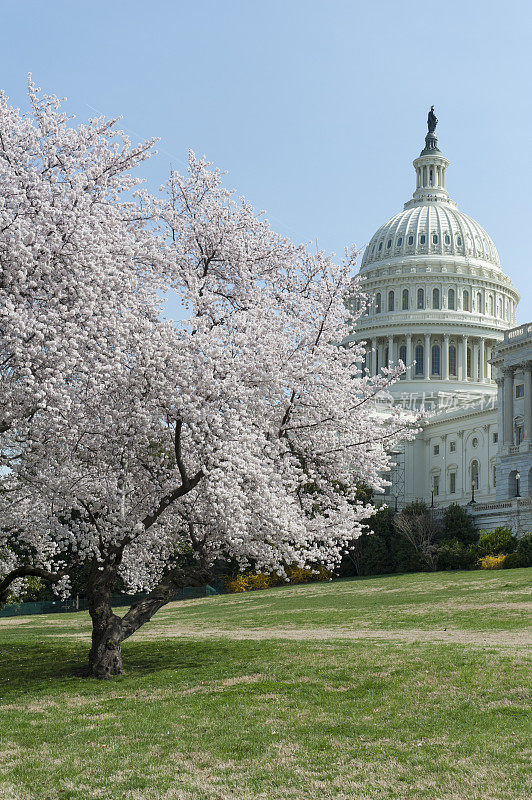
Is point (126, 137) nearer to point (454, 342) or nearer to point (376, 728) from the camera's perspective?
point (376, 728)

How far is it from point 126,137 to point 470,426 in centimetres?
8855

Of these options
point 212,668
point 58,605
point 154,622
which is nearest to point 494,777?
point 212,668

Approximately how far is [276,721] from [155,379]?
659 centimetres

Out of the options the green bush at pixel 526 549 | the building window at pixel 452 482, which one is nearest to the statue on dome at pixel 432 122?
the building window at pixel 452 482

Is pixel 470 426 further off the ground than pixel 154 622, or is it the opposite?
pixel 470 426

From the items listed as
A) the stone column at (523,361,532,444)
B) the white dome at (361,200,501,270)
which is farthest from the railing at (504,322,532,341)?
the white dome at (361,200,501,270)

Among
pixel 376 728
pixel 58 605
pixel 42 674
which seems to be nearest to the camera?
pixel 376 728

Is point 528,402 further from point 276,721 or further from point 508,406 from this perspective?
point 276,721

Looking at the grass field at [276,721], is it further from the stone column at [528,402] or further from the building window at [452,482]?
the building window at [452,482]

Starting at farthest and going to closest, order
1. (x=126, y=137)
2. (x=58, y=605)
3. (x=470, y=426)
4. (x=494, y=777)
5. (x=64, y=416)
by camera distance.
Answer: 1. (x=470, y=426)
2. (x=58, y=605)
3. (x=126, y=137)
4. (x=64, y=416)
5. (x=494, y=777)

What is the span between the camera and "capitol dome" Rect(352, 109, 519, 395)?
124062mm

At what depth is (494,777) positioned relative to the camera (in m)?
12.3

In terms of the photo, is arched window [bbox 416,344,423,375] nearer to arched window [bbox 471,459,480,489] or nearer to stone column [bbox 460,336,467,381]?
stone column [bbox 460,336,467,381]

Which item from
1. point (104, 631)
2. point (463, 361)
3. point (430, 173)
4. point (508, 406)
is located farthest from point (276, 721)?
point (430, 173)
